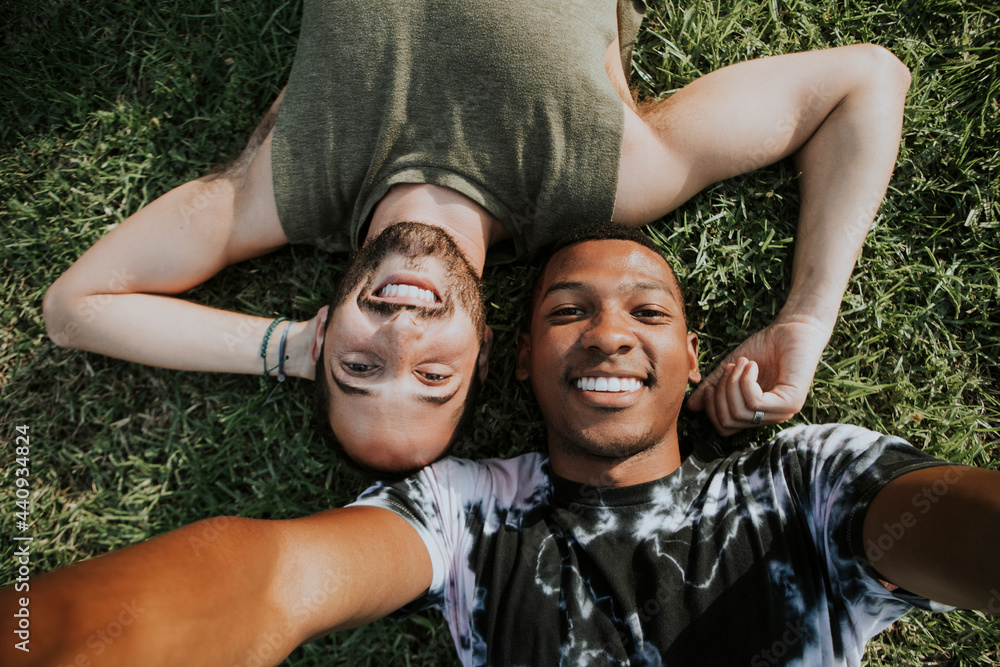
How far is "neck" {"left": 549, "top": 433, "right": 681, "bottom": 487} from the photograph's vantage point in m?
2.55

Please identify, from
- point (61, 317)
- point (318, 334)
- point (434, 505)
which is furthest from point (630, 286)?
point (61, 317)

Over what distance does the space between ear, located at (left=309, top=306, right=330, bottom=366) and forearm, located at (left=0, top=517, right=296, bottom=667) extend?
1.23 metres

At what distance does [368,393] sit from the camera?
2.53m

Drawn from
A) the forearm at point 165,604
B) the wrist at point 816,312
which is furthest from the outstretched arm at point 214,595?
the wrist at point 816,312

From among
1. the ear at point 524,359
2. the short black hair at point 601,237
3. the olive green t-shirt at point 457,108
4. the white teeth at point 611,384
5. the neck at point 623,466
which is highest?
the olive green t-shirt at point 457,108

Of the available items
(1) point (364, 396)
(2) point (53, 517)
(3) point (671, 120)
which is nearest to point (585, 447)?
(1) point (364, 396)

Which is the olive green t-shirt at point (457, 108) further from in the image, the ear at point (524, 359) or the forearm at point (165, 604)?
the forearm at point (165, 604)

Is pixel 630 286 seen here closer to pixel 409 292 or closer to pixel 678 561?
pixel 409 292

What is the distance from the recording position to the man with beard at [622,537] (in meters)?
1.75

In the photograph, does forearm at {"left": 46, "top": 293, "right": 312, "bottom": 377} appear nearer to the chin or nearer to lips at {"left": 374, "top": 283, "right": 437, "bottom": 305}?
lips at {"left": 374, "top": 283, "right": 437, "bottom": 305}

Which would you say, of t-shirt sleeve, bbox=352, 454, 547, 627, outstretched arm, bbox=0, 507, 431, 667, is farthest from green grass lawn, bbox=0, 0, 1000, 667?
outstretched arm, bbox=0, 507, 431, 667

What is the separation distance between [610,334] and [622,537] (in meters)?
0.91

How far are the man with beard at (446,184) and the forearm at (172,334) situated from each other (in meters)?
0.01

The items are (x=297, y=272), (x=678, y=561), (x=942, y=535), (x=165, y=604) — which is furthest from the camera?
(x=297, y=272)
